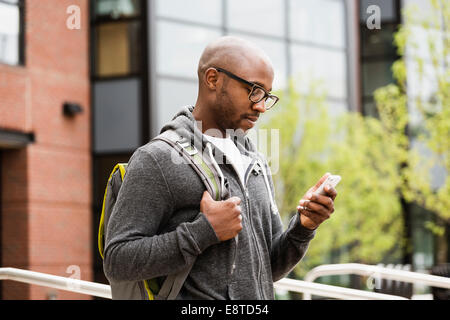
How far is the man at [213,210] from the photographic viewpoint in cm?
214

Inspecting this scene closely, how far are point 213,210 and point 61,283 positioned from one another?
2727 millimetres

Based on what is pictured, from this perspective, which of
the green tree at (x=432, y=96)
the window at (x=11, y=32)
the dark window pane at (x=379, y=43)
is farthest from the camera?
the dark window pane at (x=379, y=43)

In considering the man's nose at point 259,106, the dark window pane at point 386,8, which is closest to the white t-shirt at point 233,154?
the man's nose at point 259,106

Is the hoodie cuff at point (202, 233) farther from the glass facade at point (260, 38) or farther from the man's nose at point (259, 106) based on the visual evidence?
the glass facade at point (260, 38)

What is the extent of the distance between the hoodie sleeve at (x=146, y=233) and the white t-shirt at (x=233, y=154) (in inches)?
9.8

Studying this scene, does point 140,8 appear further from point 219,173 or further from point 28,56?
point 219,173

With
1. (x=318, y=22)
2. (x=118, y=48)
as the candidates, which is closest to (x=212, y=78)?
(x=118, y=48)

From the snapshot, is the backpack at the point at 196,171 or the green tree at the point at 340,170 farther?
the green tree at the point at 340,170

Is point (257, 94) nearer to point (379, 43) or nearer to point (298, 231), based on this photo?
point (298, 231)

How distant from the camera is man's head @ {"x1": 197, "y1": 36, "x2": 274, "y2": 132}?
230 centimetres

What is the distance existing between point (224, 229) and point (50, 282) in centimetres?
288

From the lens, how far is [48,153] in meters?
13.9

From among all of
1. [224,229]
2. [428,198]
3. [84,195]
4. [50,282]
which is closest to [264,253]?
[224,229]

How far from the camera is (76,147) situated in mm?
14547
